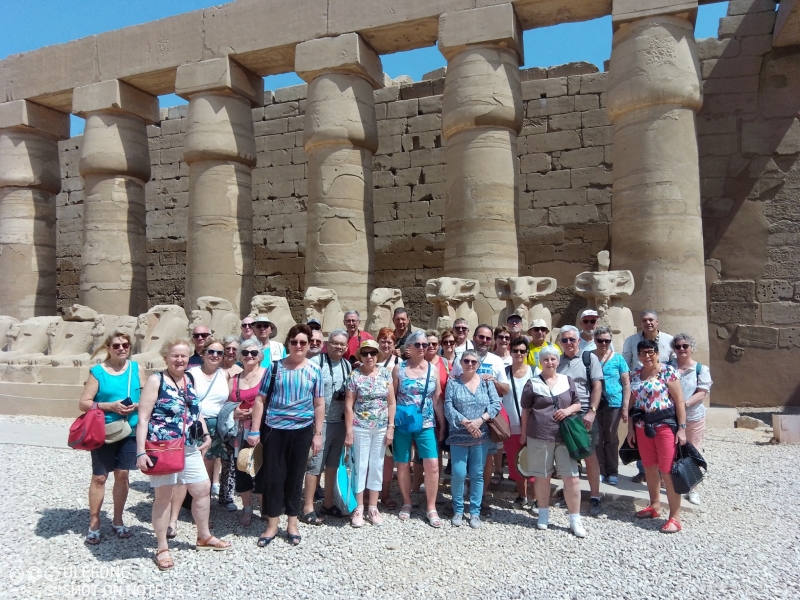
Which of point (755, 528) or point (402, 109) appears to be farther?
point (402, 109)

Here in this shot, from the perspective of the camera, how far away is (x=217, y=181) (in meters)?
10.7

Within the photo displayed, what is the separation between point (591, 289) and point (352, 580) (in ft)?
14.5

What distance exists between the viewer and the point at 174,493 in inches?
157

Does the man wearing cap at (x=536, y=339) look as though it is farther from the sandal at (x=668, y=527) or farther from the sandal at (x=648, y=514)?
the sandal at (x=668, y=527)

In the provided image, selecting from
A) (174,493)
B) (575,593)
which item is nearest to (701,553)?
(575,593)

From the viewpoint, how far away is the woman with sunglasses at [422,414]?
15.2ft

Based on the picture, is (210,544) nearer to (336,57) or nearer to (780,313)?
(336,57)

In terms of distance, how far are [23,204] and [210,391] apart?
35.5 ft

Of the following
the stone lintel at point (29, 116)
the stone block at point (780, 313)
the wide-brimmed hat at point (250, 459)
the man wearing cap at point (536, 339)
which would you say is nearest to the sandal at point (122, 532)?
the wide-brimmed hat at point (250, 459)

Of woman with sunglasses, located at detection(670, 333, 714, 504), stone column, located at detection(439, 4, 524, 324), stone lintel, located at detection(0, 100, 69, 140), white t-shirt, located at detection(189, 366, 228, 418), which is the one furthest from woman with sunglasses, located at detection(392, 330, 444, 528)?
stone lintel, located at detection(0, 100, 69, 140)

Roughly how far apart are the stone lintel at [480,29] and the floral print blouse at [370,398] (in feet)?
20.3

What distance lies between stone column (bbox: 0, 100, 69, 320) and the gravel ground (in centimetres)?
918

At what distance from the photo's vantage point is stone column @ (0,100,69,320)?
1281 cm

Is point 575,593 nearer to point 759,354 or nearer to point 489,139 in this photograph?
point 489,139
